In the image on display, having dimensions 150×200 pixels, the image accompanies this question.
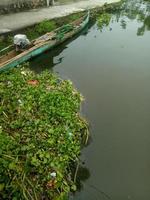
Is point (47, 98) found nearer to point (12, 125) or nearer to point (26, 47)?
point (12, 125)

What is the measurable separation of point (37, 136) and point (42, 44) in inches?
230

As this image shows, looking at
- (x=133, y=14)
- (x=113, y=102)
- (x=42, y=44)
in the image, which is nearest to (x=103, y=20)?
(x=133, y=14)

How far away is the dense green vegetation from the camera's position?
18.3ft

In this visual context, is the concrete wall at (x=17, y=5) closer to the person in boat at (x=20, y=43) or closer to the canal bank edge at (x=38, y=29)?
the canal bank edge at (x=38, y=29)

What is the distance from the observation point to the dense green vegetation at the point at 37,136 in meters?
5.58

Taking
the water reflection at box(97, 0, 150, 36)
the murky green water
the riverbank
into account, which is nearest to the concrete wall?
the riverbank

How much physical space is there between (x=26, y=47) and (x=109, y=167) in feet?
19.7

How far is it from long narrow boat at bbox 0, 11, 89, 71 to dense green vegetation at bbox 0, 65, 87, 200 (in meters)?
0.97

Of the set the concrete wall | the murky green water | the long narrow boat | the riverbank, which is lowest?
the murky green water

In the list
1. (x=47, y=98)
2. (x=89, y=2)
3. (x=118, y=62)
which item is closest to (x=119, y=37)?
(x=118, y=62)

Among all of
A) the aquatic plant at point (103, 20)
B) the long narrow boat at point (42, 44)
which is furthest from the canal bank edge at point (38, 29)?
the long narrow boat at point (42, 44)

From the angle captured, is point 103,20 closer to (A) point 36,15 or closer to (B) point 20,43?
(A) point 36,15

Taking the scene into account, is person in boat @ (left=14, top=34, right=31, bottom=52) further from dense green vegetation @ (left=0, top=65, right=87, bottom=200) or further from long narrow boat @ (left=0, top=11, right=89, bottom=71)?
dense green vegetation @ (left=0, top=65, right=87, bottom=200)

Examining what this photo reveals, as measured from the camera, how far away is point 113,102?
9336 mm
